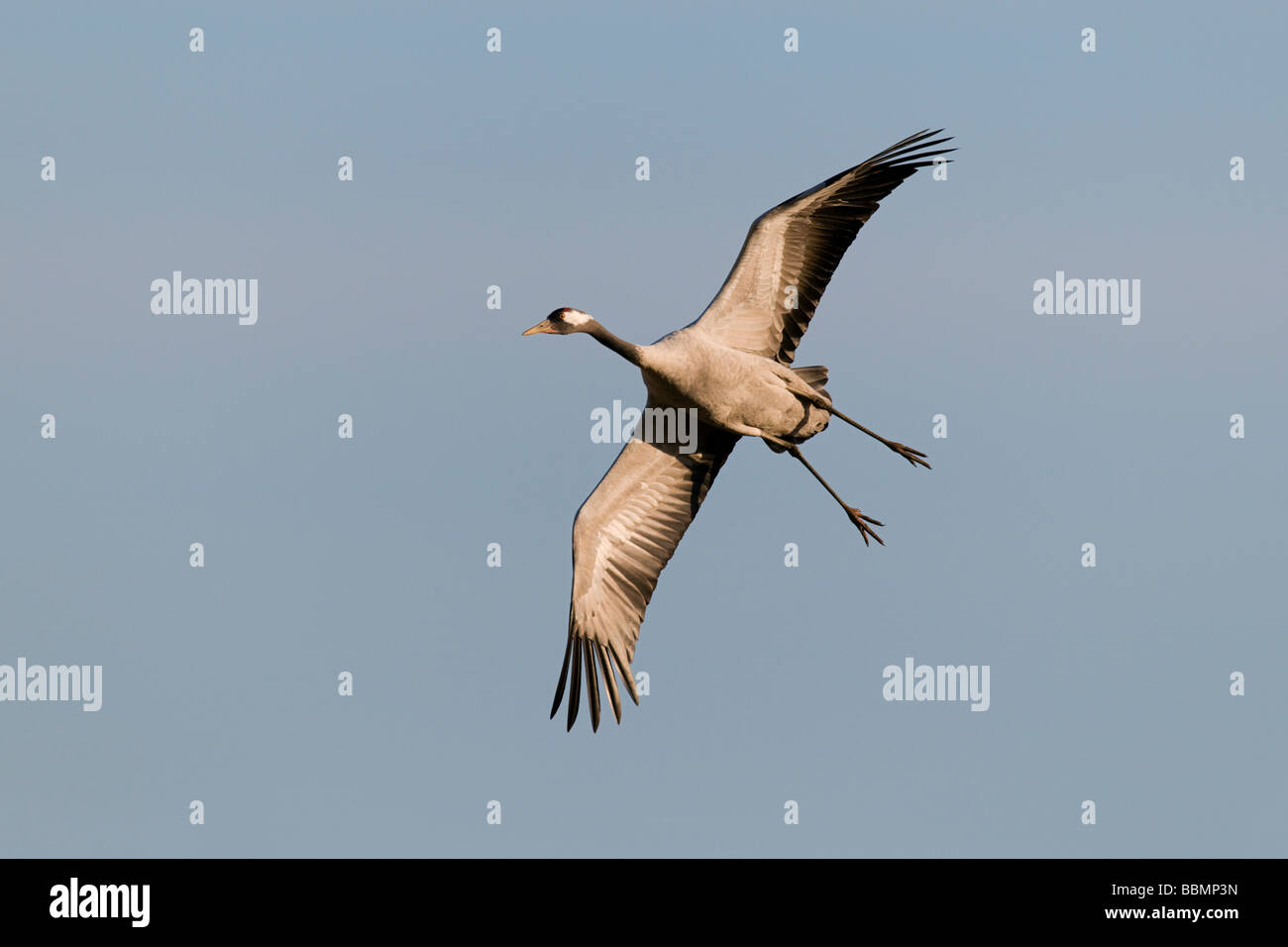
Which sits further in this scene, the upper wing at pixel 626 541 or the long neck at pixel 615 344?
the upper wing at pixel 626 541

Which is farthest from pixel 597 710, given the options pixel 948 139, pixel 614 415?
pixel 948 139

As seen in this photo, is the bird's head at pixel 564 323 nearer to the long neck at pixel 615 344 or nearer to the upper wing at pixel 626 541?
the long neck at pixel 615 344

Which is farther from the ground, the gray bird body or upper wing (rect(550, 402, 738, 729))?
the gray bird body

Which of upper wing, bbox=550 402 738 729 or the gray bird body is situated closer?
the gray bird body

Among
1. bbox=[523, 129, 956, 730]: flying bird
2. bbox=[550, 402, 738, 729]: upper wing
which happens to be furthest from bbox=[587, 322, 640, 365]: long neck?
bbox=[550, 402, 738, 729]: upper wing

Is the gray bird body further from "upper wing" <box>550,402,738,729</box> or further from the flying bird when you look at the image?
"upper wing" <box>550,402,738,729</box>

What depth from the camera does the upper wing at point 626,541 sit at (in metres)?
19.4

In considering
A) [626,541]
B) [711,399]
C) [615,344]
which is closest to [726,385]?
[711,399]

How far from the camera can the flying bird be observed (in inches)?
731

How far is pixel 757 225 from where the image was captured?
18641mm

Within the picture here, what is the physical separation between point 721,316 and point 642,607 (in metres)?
2.63

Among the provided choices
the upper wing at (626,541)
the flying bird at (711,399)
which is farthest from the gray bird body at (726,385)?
the upper wing at (626,541)

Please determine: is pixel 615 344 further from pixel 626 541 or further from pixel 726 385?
pixel 626 541

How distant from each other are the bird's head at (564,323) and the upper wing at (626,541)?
150cm
